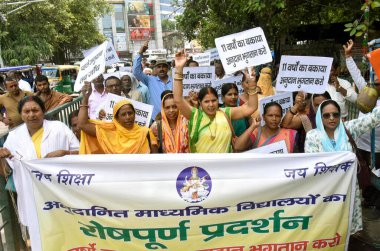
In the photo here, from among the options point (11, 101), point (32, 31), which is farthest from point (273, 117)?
point (32, 31)

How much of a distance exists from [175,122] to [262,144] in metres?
0.84

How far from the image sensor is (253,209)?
2.86m

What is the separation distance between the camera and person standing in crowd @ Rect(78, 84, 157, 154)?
3.42m

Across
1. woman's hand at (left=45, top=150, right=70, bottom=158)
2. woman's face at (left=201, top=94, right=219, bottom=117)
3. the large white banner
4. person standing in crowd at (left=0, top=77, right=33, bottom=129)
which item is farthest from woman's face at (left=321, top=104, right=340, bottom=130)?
person standing in crowd at (left=0, top=77, right=33, bottom=129)

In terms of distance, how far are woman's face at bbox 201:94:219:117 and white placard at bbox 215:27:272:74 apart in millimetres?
1010

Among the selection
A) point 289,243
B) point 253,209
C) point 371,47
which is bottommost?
point 289,243

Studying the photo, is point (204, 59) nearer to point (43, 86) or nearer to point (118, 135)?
point (43, 86)

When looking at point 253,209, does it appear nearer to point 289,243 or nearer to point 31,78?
point 289,243

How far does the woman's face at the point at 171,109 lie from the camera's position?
3676mm

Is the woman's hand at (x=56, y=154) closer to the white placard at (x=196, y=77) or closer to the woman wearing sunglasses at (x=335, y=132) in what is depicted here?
the woman wearing sunglasses at (x=335, y=132)

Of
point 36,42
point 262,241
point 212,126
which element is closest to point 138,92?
point 212,126

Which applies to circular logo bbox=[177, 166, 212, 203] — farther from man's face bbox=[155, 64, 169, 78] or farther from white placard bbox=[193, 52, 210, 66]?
white placard bbox=[193, 52, 210, 66]

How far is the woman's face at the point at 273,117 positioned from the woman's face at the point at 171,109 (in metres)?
0.83

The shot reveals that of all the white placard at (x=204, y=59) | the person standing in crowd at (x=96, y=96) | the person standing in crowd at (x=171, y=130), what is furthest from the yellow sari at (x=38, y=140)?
the white placard at (x=204, y=59)
